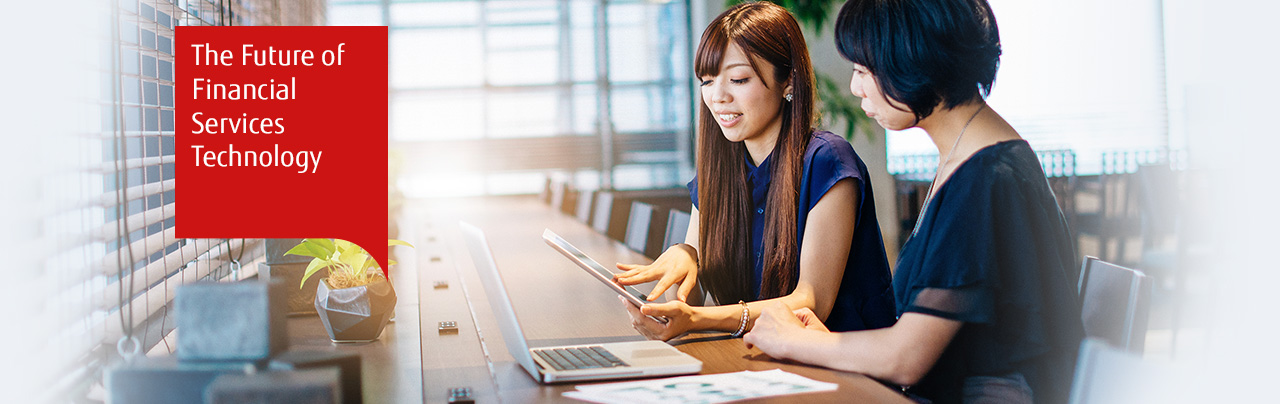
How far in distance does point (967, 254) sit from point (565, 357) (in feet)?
1.87

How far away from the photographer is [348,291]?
1.29m

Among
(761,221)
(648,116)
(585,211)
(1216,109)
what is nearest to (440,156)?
(648,116)

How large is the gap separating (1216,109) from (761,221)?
565 centimetres

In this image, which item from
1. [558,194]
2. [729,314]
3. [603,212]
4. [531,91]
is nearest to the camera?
[729,314]

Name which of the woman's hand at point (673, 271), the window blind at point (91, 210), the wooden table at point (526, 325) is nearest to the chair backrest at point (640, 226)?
the wooden table at point (526, 325)

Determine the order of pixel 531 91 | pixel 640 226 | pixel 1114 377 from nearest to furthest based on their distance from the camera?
pixel 1114 377 < pixel 640 226 < pixel 531 91

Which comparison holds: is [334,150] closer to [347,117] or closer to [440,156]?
[347,117]

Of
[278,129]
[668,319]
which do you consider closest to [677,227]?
[668,319]

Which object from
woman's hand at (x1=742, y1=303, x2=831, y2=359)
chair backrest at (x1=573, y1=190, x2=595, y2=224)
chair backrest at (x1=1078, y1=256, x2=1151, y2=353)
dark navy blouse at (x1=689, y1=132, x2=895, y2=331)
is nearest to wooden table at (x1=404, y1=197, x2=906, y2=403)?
woman's hand at (x1=742, y1=303, x2=831, y2=359)

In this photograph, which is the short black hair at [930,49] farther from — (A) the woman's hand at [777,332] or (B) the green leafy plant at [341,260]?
(B) the green leafy plant at [341,260]

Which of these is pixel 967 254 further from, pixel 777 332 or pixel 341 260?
pixel 341 260

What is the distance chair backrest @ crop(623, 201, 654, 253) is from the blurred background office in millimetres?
1513

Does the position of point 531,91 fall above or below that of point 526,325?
above

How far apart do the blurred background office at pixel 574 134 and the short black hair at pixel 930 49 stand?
2.93 ft
